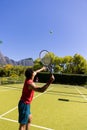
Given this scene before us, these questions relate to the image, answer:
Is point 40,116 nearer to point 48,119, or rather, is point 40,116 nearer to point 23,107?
point 48,119

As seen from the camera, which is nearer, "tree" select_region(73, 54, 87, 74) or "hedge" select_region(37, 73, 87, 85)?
"hedge" select_region(37, 73, 87, 85)

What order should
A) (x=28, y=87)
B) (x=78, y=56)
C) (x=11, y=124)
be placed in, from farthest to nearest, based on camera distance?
(x=78, y=56)
(x=11, y=124)
(x=28, y=87)

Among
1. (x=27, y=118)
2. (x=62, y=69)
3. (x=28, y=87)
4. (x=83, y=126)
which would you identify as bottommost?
(x=83, y=126)

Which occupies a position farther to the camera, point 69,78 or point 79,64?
point 79,64

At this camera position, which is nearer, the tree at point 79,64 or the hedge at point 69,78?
the hedge at point 69,78

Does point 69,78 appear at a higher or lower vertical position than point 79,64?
lower

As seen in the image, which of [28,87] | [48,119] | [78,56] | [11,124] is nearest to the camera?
[28,87]

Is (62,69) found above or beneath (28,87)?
above

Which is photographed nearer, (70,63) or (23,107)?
(23,107)

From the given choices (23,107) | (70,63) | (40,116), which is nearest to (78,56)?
(70,63)

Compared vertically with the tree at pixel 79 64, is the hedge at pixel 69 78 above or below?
below

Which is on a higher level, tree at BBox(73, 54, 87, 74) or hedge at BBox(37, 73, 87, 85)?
tree at BBox(73, 54, 87, 74)

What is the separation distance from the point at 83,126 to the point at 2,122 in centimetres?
278

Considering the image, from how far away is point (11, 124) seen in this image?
8281 millimetres
